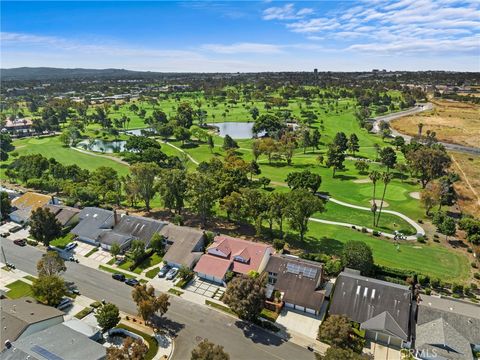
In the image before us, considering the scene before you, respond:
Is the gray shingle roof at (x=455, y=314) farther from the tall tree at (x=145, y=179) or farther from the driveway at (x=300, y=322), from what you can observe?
the tall tree at (x=145, y=179)

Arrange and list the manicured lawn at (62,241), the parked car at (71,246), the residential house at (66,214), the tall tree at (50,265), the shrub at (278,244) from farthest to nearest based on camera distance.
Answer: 1. the residential house at (66,214)
2. the manicured lawn at (62,241)
3. the parked car at (71,246)
4. the shrub at (278,244)
5. the tall tree at (50,265)

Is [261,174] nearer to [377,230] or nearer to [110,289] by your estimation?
[377,230]

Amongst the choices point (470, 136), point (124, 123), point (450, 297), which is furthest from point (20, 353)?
point (470, 136)

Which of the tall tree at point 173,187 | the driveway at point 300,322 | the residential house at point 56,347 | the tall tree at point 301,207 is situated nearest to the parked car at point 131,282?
the residential house at point 56,347

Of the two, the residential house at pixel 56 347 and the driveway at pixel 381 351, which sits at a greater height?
the residential house at pixel 56 347

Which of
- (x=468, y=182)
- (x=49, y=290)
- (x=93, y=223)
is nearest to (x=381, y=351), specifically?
(x=49, y=290)

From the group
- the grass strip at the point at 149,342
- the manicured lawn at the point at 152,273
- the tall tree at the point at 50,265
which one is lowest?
the grass strip at the point at 149,342
